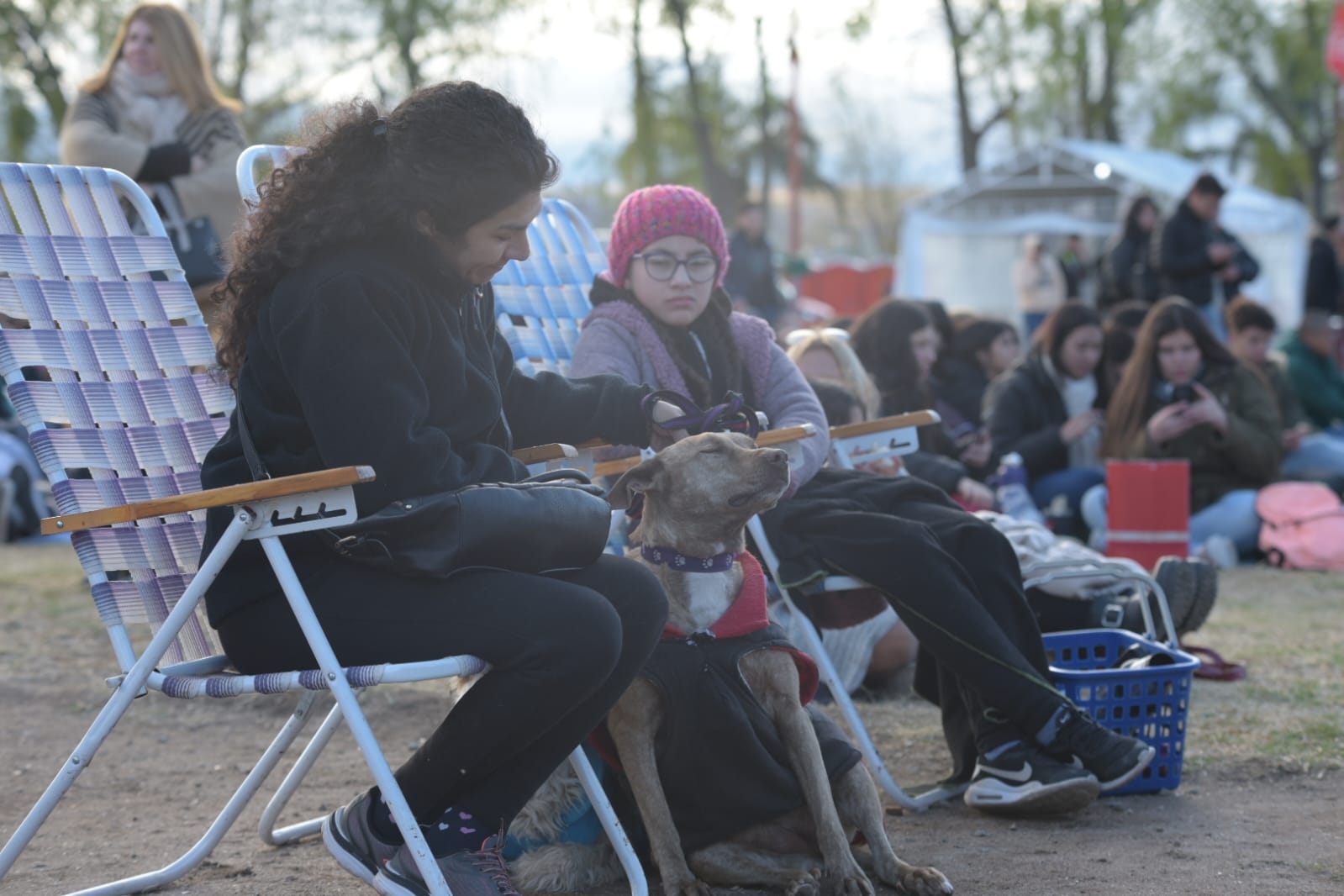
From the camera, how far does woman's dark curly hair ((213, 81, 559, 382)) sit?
2.75 m

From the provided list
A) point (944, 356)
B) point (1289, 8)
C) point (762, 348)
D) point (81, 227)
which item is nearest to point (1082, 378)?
point (944, 356)

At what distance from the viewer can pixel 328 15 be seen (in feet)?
93.0

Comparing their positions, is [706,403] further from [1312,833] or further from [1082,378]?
[1082,378]

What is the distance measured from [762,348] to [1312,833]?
1.89 m

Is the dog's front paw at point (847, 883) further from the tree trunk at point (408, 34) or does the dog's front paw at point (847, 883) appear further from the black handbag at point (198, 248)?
the tree trunk at point (408, 34)

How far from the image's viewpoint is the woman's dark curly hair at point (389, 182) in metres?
2.75

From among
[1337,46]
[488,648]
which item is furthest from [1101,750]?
[1337,46]

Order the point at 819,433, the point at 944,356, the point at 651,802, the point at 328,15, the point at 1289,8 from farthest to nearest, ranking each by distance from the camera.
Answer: the point at 1289,8, the point at 328,15, the point at 944,356, the point at 819,433, the point at 651,802

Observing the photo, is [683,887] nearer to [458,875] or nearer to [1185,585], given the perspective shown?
[458,875]

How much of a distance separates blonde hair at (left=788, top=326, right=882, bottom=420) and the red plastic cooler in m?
2.16

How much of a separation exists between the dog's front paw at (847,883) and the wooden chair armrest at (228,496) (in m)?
1.33

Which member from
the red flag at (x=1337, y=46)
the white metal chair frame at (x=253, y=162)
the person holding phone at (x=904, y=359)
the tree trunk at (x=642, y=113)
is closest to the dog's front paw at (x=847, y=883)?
the white metal chair frame at (x=253, y=162)

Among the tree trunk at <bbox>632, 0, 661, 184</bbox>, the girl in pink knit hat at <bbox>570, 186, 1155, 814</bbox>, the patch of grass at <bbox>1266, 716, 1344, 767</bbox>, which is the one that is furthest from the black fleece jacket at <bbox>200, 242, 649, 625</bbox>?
the tree trunk at <bbox>632, 0, 661, 184</bbox>

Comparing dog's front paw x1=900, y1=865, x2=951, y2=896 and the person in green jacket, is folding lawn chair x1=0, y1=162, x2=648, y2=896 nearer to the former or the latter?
dog's front paw x1=900, y1=865, x2=951, y2=896
